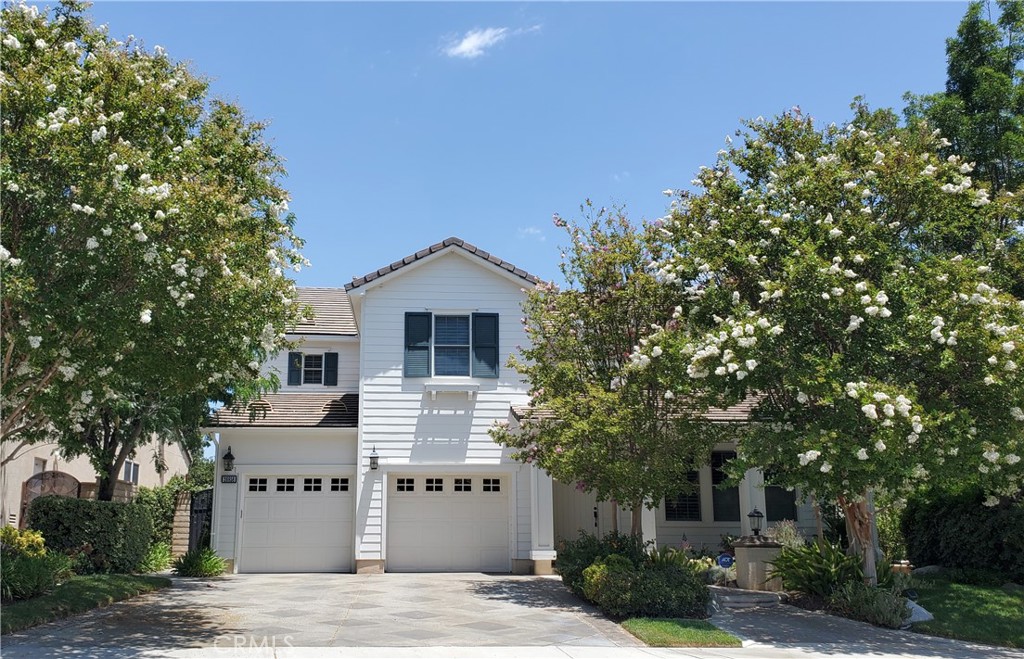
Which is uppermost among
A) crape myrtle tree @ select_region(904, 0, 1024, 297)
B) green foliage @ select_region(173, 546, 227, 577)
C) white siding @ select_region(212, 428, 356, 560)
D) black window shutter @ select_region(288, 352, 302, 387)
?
crape myrtle tree @ select_region(904, 0, 1024, 297)

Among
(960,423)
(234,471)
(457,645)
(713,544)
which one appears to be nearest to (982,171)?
(960,423)

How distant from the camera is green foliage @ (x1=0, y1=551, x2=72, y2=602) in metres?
12.0

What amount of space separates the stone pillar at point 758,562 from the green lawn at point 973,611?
253cm

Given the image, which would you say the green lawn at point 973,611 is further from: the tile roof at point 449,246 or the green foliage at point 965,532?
the tile roof at point 449,246

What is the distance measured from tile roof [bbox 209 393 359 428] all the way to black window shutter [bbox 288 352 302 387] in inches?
17.2

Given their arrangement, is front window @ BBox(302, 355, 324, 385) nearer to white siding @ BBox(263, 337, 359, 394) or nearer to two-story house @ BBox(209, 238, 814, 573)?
white siding @ BBox(263, 337, 359, 394)

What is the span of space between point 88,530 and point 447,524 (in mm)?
7715

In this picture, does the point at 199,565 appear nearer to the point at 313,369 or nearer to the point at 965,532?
the point at 313,369

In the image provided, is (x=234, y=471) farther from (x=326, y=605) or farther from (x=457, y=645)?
(x=457, y=645)

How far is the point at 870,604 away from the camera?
40.7 feet

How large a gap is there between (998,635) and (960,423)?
3.36m

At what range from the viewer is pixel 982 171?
15.8m

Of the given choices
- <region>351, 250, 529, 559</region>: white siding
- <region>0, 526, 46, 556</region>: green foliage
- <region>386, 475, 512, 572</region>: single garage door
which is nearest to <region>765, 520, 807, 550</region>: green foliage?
<region>351, 250, 529, 559</region>: white siding

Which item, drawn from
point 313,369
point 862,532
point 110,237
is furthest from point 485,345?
point 110,237
